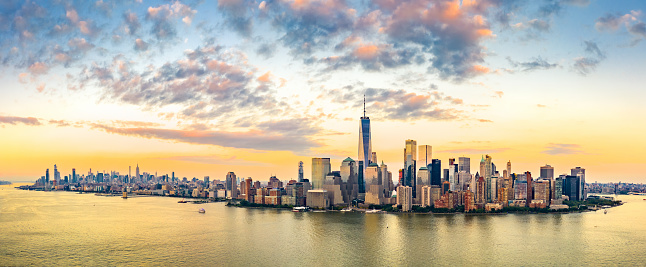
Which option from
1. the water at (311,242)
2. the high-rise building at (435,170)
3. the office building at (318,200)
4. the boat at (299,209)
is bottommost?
the boat at (299,209)

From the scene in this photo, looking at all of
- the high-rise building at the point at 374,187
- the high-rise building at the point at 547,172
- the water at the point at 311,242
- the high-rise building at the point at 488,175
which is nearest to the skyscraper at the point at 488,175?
the high-rise building at the point at 488,175

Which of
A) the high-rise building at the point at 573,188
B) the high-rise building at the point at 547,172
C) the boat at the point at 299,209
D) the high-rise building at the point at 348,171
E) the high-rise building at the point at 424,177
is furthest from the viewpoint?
the high-rise building at the point at 547,172

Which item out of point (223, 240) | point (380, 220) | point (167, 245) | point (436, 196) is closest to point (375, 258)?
point (223, 240)

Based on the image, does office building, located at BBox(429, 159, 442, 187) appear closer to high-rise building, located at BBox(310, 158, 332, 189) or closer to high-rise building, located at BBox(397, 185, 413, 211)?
high-rise building, located at BBox(310, 158, 332, 189)

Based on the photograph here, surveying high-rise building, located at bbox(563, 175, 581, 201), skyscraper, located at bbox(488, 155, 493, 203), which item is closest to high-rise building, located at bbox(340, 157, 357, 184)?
skyscraper, located at bbox(488, 155, 493, 203)

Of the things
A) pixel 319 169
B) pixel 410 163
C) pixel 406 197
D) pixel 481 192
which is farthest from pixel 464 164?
pixel 406 197

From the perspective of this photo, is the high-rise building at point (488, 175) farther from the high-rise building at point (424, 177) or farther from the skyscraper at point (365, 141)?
the skyscraper at point (365, 141)
